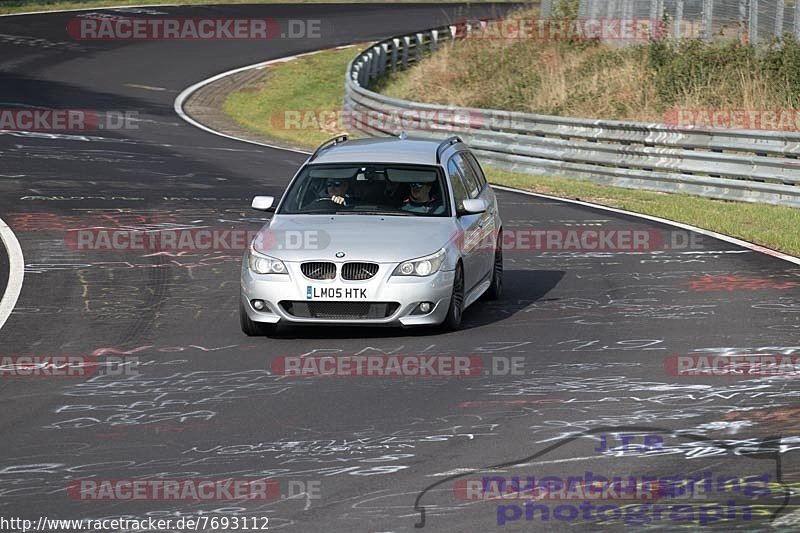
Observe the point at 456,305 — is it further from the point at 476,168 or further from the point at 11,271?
the point at 11,271

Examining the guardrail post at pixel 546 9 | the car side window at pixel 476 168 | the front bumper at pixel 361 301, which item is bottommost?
the guardrail post at pixel 546 9

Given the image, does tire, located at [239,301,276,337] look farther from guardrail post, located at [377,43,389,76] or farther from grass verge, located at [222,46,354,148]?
guardrail post, located at [377,43,389,76]

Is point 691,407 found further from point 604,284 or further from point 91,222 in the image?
point 91,222

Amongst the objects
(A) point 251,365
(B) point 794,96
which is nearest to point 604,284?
(A) point 251,365

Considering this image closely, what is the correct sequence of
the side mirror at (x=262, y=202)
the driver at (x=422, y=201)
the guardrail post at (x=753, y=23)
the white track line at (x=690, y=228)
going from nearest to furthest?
the side mirror at (x=262, y=202) → the driver at (x=422, y=201) → the white track line at (x=690, y=228) → the guardrail post at (x=753, y=23)

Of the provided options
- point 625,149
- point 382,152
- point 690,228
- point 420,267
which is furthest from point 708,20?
point 420,267

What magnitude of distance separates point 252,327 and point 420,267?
1491 millimetres

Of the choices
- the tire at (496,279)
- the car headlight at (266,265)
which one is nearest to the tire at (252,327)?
the car headlight at (266,265)

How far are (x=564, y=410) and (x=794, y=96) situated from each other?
21.3m

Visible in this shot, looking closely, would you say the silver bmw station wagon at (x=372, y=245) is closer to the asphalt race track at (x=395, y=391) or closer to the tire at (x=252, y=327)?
the tire at (x=252, y=327)

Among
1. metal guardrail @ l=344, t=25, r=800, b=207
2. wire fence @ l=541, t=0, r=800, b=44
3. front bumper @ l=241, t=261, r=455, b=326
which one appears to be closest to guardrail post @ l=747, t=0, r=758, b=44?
wire fence @ l=541, t=0, r=800, b=44

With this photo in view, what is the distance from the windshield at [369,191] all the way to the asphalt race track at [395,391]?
3.70 feet

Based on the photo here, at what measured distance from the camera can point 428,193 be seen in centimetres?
1288

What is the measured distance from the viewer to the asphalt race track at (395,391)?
7199mm
